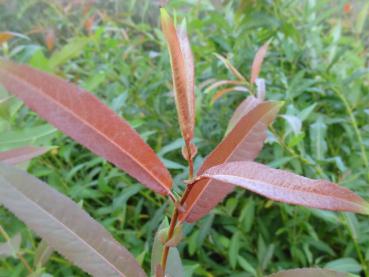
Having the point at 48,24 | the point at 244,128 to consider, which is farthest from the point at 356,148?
the point at 48,24

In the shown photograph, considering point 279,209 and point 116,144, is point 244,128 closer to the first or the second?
point 116,144

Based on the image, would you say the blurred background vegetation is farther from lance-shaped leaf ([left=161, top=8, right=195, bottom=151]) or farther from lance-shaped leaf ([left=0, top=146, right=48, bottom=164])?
lance-shaped leaf ([left=161, top=8, right=195, bottom=151])

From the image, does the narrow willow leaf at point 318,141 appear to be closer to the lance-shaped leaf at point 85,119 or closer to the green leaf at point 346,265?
the green leaf at point 346,265

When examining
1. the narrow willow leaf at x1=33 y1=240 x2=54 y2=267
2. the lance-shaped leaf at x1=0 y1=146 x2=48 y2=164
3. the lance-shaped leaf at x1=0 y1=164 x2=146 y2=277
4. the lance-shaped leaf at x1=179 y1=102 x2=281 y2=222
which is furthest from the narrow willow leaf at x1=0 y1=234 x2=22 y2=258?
the lance-shaped leaf at x1=179 y1=102 x2=281 y2=222

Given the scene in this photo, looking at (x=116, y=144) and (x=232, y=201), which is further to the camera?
(x=232, y=201)

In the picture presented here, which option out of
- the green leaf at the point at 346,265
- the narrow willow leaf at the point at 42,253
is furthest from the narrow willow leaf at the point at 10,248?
the green leaf at the point at 346,265

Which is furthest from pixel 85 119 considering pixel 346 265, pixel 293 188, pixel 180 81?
pixel 346 265
